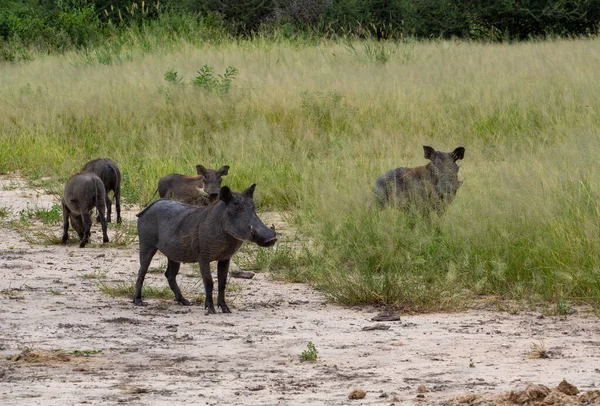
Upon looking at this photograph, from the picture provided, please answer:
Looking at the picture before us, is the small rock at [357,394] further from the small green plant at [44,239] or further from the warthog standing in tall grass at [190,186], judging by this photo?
the small green plant at [44,239]

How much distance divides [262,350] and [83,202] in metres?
4.58

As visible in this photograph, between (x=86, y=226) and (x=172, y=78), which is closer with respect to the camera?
(x=86, y=226)

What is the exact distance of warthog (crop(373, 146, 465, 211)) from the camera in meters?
9.39

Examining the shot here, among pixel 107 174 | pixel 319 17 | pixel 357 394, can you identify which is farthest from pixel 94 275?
pixel 319 17

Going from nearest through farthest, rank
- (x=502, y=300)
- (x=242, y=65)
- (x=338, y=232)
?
(x=502, y=300), (x=338, y=232), (x=242, y=65)

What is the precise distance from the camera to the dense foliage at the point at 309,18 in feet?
92.4

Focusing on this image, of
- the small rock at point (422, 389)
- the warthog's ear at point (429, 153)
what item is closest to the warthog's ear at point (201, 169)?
the warthog's ear at point (429, 153)

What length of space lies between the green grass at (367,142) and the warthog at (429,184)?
0.57ft

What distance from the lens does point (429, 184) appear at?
9.46m

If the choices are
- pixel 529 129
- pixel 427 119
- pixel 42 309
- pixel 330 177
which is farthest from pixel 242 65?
pixel 42 309

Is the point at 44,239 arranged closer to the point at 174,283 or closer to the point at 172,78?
the point at 174,283

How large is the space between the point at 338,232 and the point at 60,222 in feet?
12.1

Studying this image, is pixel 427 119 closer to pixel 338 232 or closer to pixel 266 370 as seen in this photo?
pixel 338 232

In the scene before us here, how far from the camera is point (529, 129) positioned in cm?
1420
